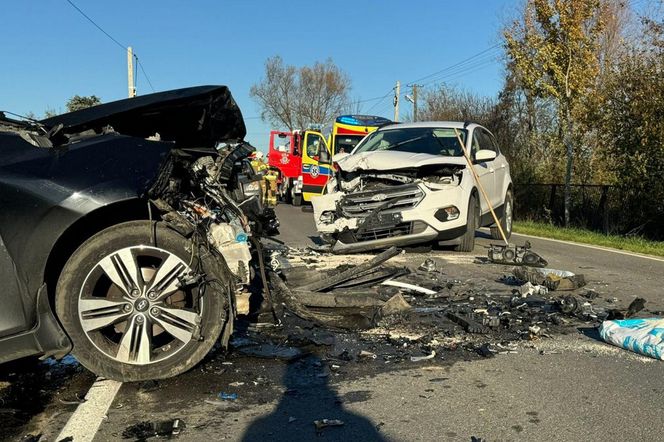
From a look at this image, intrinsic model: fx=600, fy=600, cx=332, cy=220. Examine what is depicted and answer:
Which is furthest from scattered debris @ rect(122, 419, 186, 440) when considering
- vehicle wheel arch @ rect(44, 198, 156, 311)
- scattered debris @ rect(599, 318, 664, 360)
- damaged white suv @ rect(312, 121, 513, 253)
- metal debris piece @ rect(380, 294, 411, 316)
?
damaged white suv @ rect(312, 121, 513, 253)

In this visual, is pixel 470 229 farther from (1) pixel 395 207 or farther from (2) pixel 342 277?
(2) pixel 342 277

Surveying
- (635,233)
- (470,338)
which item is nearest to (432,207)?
(470,338)

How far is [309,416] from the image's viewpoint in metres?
3.28

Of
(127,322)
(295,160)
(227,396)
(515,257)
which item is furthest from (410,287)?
(295,160)

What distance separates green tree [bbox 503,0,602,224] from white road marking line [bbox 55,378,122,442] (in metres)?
14.7

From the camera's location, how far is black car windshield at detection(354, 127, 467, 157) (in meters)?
9.76

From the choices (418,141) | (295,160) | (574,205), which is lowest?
(574,205)

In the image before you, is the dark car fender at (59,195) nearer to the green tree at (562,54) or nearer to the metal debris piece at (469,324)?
the metal debris piece at (469,324)

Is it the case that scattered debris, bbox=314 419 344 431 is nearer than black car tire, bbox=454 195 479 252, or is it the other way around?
scattered debris, bbox=314 419 344 431

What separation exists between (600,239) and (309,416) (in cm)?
1153

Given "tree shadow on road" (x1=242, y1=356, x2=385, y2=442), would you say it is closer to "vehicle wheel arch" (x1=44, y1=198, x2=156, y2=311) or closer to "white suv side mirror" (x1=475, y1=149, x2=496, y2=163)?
"vehicle wheel arch" (x1=44, y1=198, x2=156, y2=311)

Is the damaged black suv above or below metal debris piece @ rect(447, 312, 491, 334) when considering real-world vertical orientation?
above

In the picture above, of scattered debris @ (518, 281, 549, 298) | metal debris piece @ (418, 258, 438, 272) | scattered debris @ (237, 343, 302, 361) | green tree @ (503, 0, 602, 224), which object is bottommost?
scattered debris @ (237, 343, 302, 361)

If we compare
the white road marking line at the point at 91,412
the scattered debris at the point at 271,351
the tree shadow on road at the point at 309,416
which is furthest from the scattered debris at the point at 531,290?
the white road marking line at the point at 91,412
